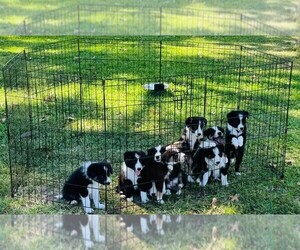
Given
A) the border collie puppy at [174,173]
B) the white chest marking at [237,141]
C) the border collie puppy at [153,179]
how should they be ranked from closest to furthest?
the border collie puppy at [153,179]
the border collie puppy at [174,173]
the white chest marking at [237,141]

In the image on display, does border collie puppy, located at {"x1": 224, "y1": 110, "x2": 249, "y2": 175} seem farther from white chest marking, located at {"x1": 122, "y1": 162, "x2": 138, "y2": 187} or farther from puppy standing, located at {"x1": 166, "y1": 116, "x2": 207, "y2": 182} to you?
white chest marking, located at {"x1": 122, "y1": 162, "x2": 138, "y2": 187}

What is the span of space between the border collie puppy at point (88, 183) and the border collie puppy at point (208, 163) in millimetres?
649

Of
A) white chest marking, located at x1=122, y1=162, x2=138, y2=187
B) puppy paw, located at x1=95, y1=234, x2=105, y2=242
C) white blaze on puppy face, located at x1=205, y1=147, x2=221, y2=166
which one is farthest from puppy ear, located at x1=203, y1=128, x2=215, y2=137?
puppy paw, located at x1=95, y1=234, x2=105, y2=242

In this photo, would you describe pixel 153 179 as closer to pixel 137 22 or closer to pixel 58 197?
pixel 58 197

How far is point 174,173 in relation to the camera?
389cm

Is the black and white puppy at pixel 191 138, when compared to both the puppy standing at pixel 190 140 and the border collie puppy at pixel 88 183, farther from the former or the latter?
the border collie puppy at pixel 88 183

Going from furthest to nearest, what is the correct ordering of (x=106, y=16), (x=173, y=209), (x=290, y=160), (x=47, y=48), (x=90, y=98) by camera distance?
(x=106, y=16) → (x=47, y=48) → (x=90, y=98) → (x=290, y=160) → (x=173, y=209)

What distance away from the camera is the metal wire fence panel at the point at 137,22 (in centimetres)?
830

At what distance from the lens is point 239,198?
3.88 metres

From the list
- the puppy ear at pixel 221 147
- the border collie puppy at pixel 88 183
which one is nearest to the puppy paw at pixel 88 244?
the border collie puppy at pixel 88 183

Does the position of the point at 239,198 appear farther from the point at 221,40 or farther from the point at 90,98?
the point at 221,40

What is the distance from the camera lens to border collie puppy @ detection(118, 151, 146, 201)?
3.71 meters

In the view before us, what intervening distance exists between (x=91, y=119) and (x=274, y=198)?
2.05 meters

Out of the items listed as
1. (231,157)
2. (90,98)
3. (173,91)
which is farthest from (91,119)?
(231,157)
